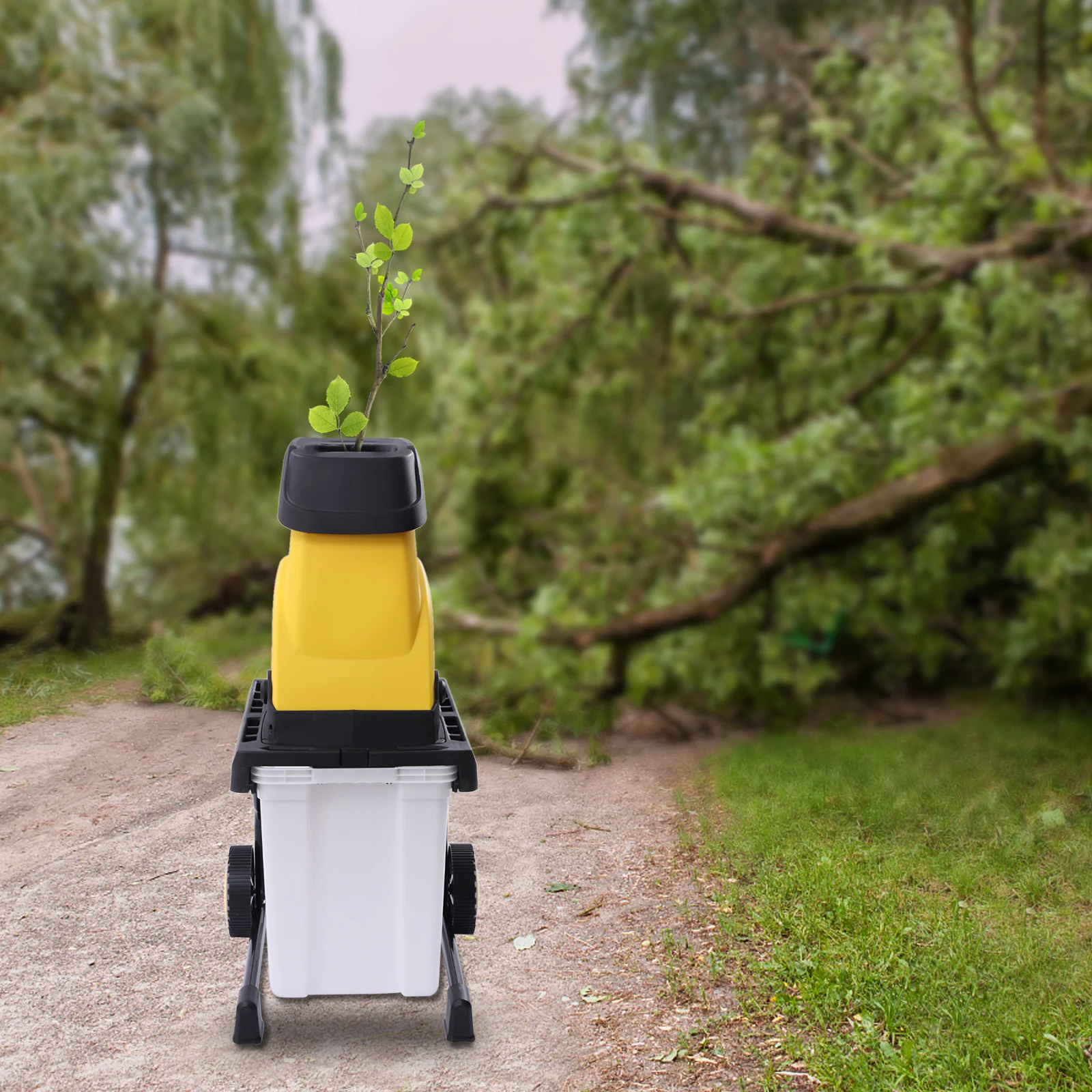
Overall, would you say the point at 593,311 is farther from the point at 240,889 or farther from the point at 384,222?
the point at 240,889

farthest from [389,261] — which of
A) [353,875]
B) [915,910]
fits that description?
[915,910]

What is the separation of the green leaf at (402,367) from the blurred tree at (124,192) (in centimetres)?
504

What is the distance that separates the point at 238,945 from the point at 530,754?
1.95 m

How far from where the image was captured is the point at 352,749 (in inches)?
91.6

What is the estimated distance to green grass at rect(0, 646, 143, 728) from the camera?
394cm

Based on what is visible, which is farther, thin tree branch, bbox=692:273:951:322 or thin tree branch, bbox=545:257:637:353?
thin tree branch, bbox=545:257:637:353

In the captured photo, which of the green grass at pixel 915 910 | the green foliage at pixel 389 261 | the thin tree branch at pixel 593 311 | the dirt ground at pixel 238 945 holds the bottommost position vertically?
the green grass at pixel 915 910

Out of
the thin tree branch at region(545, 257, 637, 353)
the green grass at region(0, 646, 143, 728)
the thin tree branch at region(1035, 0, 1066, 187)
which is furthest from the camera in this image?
the thin tree branch at region(545, 257, 637, 353)

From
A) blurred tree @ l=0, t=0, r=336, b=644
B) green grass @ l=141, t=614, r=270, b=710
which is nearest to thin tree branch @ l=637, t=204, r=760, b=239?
blurred tree @ l=0, t=0, r=336, b=644

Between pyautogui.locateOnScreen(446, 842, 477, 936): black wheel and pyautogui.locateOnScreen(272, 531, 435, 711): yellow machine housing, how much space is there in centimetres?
54

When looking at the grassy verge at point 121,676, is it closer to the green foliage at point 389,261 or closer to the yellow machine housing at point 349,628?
the yellow machine housing at point 349,628

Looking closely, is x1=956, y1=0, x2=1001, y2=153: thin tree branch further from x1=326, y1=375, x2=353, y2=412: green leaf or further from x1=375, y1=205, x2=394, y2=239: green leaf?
x1=326, y1=375, x2=353, y2=412: green leaf

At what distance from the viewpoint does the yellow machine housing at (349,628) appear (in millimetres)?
2303

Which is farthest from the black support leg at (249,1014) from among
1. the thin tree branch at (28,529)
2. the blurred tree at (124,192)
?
the thin tree branch at (28,529)
